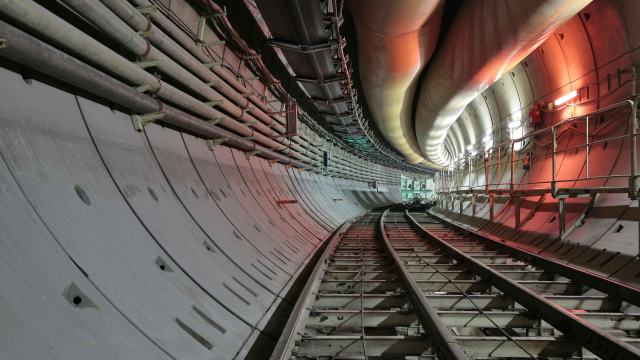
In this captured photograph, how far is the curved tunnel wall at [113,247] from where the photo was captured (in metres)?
1.96

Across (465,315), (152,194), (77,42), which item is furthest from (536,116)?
(77,42)

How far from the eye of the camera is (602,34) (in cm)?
700

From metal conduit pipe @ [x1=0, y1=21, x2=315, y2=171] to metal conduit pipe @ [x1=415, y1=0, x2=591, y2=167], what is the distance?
5.53 meters

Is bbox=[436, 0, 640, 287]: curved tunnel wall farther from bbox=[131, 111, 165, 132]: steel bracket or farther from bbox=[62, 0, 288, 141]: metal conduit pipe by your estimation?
bbox=[62, 0, 288, 141]: metal conduit pipe

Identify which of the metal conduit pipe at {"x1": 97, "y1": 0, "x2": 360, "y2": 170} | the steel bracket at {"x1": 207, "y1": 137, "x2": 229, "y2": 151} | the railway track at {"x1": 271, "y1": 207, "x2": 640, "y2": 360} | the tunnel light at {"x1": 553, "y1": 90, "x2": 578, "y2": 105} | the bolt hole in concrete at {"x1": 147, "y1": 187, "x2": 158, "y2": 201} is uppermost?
the tunnel light at {"x1": 553, "y1": 90, "x2": 578, "y2": 105}

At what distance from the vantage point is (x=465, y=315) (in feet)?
11.7

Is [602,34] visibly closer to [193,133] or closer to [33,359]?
[193,133]

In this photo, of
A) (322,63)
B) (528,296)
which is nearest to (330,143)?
→ (322,63)

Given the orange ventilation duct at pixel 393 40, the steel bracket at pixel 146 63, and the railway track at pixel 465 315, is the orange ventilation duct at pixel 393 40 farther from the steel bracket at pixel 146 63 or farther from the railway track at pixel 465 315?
the railway track at pixel 465 315

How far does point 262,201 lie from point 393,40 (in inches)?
174

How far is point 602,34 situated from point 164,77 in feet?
27.8

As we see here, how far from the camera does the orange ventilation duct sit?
19.8 ft

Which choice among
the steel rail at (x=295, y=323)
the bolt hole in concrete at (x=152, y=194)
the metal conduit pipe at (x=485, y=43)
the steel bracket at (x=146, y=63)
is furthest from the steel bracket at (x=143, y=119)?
the metal conduit pipe at (x=485, y=43)

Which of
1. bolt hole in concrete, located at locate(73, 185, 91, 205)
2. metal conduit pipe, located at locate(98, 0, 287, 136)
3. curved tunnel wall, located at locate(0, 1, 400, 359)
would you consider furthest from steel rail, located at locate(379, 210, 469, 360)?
metal conduit pipe, located at locate(98, 0, 287, 136)
